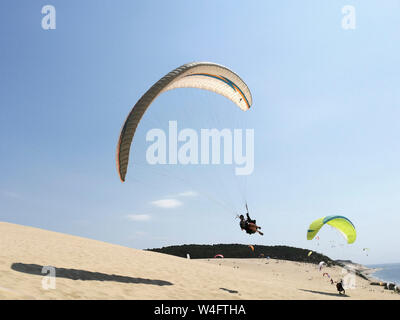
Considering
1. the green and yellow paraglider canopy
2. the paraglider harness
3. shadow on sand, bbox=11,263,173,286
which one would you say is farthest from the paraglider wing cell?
the green and yellow paraglider canopy

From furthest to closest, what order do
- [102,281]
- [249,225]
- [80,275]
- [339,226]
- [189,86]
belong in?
1. [339,226]
2. [189,86]
3. [249,225]
4. [80,275]
5. [102,281]

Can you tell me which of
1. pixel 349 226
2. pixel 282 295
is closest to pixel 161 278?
pixel 282 295

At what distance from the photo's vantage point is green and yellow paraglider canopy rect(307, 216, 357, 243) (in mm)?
17250

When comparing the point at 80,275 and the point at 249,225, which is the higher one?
the point at 249,225

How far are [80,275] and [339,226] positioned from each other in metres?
14.5

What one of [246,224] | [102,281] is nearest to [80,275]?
[102,281]

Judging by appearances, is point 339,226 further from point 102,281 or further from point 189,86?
point 102,281

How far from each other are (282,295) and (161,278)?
476cm

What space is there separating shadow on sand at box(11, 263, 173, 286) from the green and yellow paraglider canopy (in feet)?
31.7

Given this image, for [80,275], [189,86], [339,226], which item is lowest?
[80,275]

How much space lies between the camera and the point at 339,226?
1794cm

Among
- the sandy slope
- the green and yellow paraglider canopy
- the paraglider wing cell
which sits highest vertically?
the paraglider wing cell

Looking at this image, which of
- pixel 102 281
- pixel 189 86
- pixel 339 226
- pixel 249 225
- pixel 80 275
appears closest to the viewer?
pixel 102 281

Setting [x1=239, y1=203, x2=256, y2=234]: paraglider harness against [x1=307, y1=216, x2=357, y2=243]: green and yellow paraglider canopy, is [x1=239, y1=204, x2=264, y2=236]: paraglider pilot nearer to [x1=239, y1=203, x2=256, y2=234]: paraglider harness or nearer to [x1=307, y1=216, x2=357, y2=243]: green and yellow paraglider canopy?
[x1=239, y1=203, x2=256, y2=234]: paraglider harness
